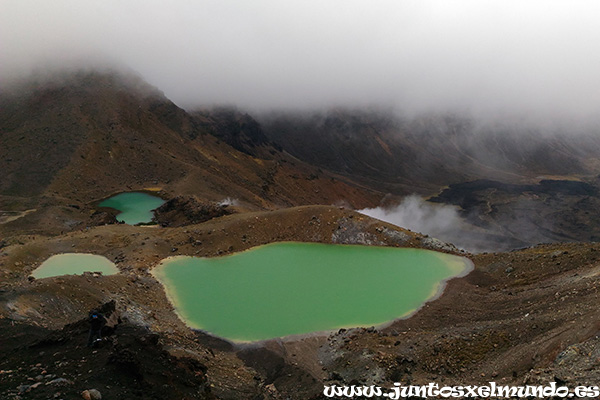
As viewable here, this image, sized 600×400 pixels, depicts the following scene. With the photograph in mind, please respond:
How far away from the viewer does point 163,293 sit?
2970 centimetres

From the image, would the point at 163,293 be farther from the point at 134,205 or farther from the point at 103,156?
the point at 103,156

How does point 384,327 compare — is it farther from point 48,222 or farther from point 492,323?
point 48,222

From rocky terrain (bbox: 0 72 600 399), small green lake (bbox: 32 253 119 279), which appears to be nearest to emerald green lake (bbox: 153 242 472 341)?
rocky terrain (bbox: 0 72 600 399)

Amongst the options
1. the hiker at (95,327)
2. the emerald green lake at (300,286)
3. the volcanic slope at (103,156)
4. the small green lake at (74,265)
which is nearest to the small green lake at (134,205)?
the volcanic slope at (103,156)

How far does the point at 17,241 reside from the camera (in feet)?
128

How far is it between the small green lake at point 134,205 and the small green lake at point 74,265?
21.1 m

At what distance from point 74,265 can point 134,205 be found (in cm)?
3271

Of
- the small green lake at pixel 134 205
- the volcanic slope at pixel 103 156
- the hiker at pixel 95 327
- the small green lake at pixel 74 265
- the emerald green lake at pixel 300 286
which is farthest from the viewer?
the volcanic slope at pixel 103 156

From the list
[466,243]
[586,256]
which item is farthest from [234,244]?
[466,243]

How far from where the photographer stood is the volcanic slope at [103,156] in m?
64.4

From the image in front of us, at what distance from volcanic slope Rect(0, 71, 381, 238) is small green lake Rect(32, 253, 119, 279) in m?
19.9

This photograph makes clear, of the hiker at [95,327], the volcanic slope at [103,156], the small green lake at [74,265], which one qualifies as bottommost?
the small green lake at [74,265]

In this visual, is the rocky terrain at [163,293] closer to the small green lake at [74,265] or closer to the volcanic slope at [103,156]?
the volcanic slope at [103,156]

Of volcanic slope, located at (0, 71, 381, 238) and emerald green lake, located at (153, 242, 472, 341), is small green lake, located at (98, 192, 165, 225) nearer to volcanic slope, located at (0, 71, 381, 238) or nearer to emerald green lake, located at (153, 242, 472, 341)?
volcanic slope, located at (0, 71, 381, 238)
